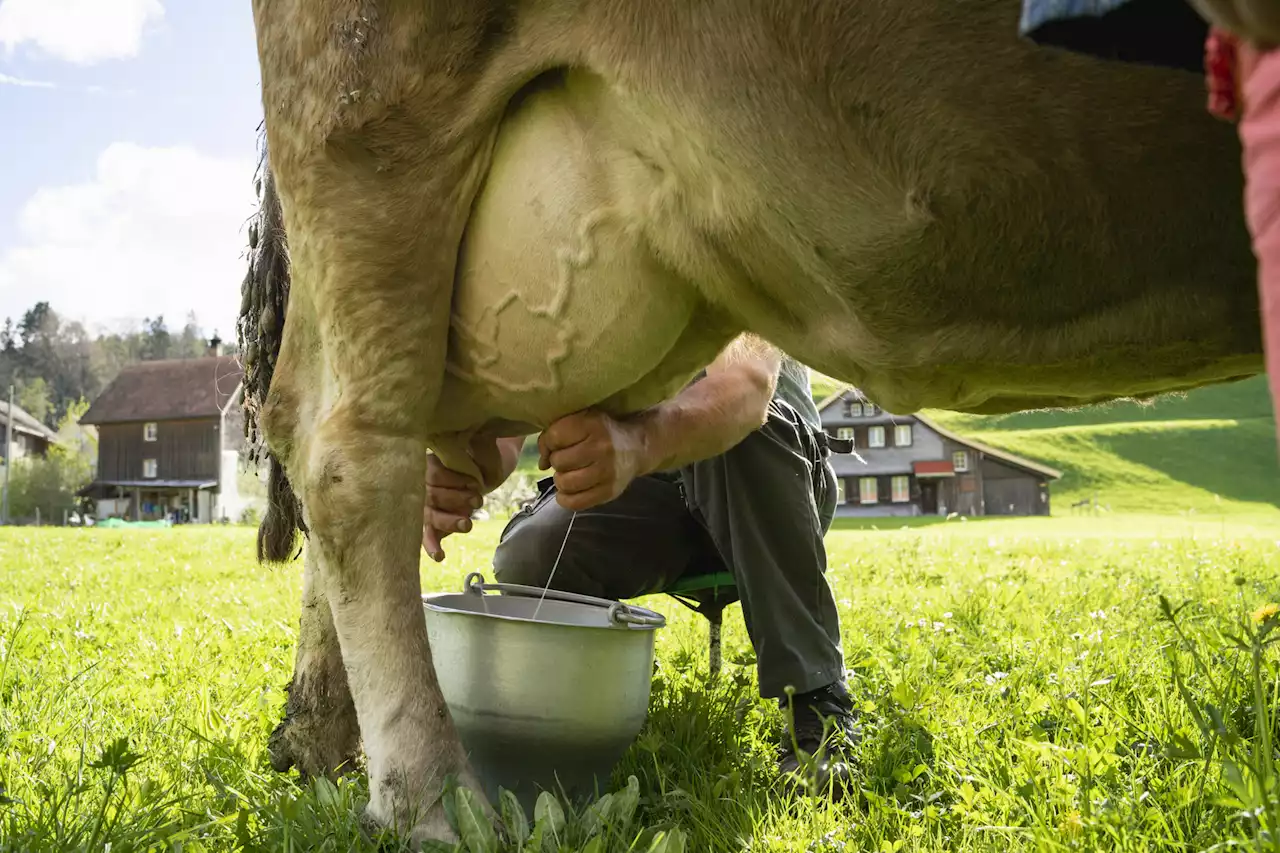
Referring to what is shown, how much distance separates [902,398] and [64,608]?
457 cm

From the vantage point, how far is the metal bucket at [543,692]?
6.75 ft

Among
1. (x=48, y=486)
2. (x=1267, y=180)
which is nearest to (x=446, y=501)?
(x=1267, y=180)

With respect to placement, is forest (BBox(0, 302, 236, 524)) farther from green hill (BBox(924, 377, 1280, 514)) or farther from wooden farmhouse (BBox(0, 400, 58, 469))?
green hill (BBox(924, 377, 1280, 514))

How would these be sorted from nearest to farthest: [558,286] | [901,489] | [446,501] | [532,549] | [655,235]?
[655,235], [558,286], [446,501], [532,549], [901,489]

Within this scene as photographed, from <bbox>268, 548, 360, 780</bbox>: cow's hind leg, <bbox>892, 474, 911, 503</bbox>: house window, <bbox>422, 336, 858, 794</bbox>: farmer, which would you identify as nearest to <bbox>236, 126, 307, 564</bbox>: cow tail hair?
<bbox>268, 548, 360, 780</bbox>: cow's hind leg

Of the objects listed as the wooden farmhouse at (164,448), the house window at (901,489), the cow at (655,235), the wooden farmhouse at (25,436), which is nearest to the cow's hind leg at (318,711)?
the cow at (655,235)

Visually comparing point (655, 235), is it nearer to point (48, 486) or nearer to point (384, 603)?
point (384, 603)

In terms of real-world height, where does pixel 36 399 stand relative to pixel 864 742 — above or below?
above

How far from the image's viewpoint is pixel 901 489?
170 feet

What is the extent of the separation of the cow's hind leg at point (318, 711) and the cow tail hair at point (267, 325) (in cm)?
27

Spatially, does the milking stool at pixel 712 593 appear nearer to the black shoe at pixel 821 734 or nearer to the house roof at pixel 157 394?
the black shoe at pixel 821 734

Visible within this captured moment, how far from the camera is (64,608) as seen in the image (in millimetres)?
4891

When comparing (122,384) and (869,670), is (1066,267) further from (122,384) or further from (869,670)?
(122,384)

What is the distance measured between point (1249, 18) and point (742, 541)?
2041 millimetres
